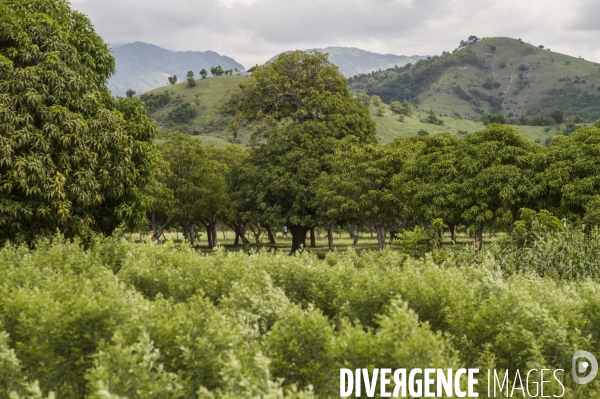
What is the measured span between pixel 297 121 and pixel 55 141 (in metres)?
22.9

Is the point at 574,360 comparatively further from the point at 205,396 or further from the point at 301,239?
the point at 301,239

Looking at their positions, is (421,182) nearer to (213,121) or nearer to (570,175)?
(570,175)

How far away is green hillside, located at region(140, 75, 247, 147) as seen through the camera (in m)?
Result: 141

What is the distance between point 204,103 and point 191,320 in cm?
15687

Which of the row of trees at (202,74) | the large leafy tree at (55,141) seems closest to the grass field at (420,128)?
the row of trees at (202,74)

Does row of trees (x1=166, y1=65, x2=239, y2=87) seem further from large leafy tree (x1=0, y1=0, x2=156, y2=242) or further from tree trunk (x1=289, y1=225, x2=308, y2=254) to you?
large leafy tree (x1=0, y1=0, x2=156, y2=242)

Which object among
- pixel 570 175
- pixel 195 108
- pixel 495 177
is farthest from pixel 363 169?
pixel 195 108

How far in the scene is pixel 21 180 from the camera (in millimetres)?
16031

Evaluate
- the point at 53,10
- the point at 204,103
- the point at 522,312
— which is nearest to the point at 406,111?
the point at 204,103

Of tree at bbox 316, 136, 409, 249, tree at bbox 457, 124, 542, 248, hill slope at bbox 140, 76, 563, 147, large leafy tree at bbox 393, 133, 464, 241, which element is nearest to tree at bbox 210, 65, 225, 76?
hill slope at bbox 140, 76, 563, 147

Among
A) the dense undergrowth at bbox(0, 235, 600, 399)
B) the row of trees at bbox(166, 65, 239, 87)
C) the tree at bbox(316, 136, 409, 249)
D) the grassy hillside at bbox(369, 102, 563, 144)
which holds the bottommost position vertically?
the dense undergrowth at bbox(0, 235, 600, 399)

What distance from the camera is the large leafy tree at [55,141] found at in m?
16.6

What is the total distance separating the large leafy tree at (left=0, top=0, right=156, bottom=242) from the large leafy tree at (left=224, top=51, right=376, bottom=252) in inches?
622

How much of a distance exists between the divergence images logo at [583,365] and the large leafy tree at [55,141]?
14563mm
